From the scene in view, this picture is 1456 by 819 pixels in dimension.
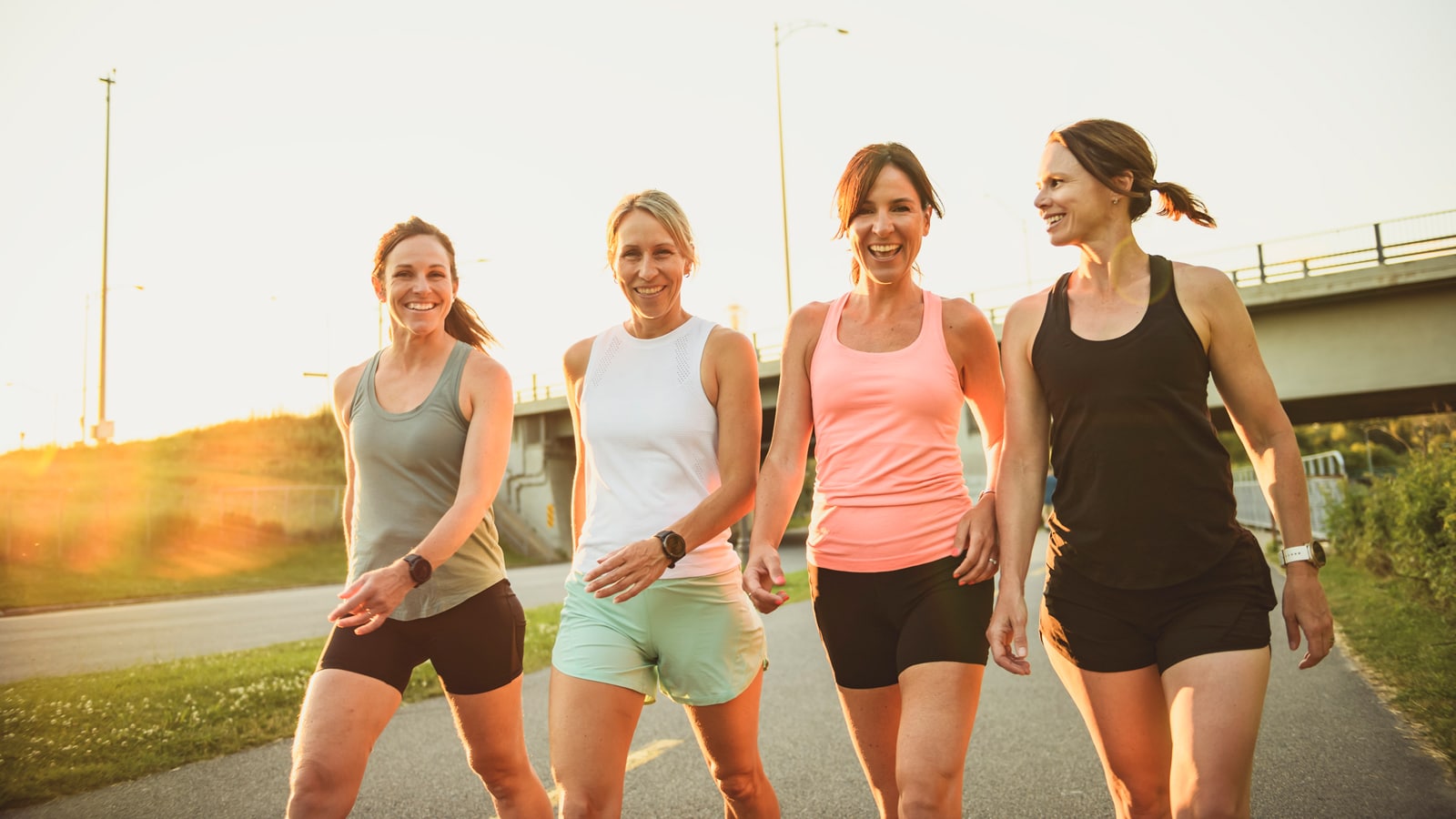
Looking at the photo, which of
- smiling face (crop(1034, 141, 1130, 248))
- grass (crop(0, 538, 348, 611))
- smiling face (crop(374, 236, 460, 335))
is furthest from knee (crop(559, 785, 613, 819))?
grass (crop(0, 538, 348, 611))

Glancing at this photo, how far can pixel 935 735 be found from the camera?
291 centimetres

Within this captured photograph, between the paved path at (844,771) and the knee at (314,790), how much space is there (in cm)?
205

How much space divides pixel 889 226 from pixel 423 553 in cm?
177

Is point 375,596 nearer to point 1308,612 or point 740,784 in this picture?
point 740,784

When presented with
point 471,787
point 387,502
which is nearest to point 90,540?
point 471,787

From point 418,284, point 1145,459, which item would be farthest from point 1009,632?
point 418,284

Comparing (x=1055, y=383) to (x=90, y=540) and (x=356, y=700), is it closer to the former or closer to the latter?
(x=356, y=700)

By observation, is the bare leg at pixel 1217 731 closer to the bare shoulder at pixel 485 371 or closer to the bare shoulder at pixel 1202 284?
the bare shoulder at pixel 1202 284

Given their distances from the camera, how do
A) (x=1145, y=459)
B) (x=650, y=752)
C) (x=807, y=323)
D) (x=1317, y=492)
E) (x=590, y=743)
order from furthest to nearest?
(x=1317, y=492), (x=650, y=752), (x=807, y=323), (x=590, y=743), (x=1145, y=459)

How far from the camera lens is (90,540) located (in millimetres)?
26875

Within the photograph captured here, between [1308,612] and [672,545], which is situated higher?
[672,545]

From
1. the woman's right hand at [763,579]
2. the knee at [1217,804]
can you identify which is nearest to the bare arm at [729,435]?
the woman's right hand at [763,579]

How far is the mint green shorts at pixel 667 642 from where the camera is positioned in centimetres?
320

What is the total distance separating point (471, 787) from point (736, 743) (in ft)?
8.85
